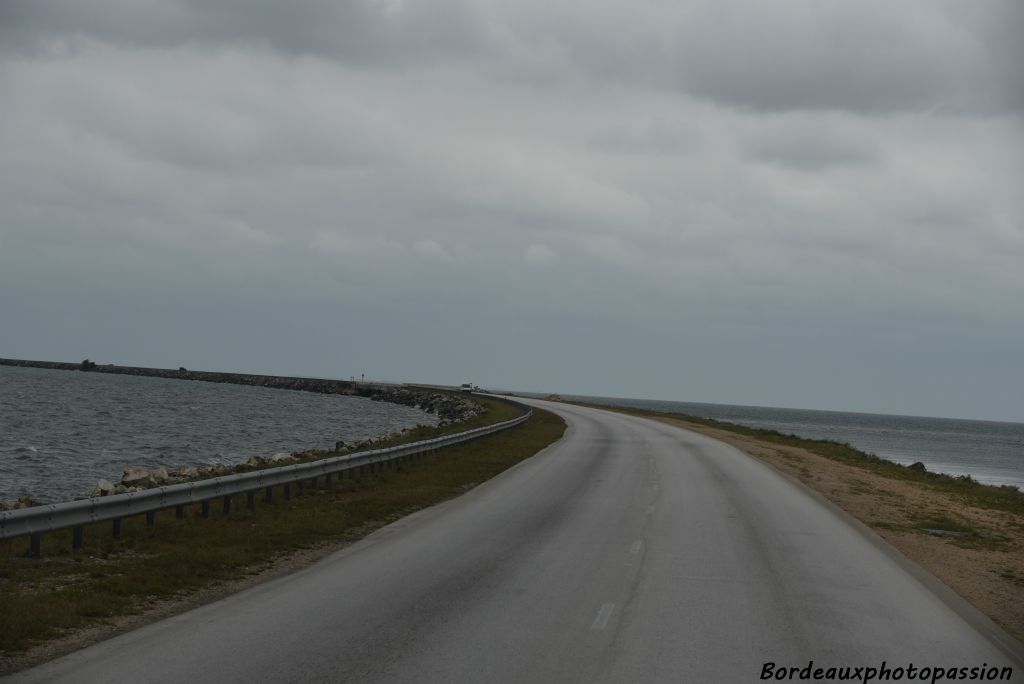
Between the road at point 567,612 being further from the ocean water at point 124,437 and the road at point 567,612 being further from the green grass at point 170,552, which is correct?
the ocean water at point 124,437

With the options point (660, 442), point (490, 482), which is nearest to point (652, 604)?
point (490, 482)

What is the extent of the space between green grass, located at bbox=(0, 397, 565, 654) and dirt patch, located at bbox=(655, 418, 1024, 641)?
8.85 metres

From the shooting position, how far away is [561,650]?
344 inches

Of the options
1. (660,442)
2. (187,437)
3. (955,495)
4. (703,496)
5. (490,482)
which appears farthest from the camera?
(187,437)

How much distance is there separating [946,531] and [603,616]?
12.1 metres

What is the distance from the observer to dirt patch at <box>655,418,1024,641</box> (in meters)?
13.2

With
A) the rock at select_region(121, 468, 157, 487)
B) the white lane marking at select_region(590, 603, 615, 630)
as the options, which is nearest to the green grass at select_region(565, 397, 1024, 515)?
the white lane marking at select_region(590, 603, 615, 630)

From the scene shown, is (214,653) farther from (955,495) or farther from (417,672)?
(955,495)

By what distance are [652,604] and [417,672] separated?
3.67 metres

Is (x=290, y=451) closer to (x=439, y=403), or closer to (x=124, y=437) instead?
(x=124, y=437)

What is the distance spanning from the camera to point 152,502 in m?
14.2

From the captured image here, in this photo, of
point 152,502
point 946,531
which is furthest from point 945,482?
point 152,502

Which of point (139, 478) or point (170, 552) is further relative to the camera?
point (139, 478)

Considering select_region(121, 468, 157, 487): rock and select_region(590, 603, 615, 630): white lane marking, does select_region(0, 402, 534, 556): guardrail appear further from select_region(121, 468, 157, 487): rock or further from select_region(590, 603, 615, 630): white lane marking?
select_region(590, 603, 615, 630): white lane marking
